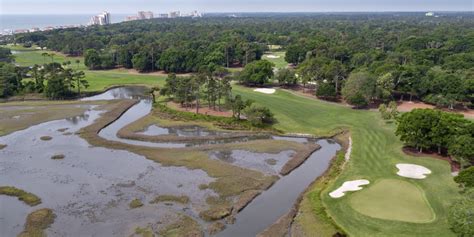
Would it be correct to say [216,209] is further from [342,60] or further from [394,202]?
[342,60]

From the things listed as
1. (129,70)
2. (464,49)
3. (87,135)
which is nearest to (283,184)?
(87,135)

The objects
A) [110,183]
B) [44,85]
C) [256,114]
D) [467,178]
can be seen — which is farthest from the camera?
[44,85]

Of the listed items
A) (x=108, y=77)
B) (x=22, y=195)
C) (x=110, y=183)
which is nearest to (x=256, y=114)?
(x=110, y=183)

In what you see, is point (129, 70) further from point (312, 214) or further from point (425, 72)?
point (312, 214)

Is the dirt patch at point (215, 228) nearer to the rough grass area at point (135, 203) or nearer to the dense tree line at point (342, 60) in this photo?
the rough grass area at point (135, 203)

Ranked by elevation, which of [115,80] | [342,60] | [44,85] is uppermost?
[342,60]

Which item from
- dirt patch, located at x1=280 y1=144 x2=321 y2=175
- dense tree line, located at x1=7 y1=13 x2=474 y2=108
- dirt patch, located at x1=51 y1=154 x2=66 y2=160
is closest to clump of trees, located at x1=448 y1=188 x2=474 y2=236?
dirt patch, located at x1=280 y1=144 x2=321 y2=175
